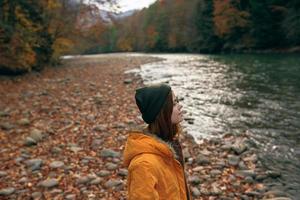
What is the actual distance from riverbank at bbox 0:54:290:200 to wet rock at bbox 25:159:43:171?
1 centimetres

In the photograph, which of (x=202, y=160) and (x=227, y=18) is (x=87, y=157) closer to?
(x=202, y=160)

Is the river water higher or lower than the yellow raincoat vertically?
lower

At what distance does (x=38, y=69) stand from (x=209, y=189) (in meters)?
20.7

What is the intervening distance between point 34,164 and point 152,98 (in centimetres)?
535

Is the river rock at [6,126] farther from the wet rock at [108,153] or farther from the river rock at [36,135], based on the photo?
the wet rock at [108,153]

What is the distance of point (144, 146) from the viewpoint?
2.35m

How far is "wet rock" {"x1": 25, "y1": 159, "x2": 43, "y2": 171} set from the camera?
695 cm

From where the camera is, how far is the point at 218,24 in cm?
5953

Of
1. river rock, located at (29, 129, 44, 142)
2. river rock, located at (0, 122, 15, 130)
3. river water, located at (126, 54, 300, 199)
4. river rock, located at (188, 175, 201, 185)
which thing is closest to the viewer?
river rock, located at (188, 175, 201, 185)

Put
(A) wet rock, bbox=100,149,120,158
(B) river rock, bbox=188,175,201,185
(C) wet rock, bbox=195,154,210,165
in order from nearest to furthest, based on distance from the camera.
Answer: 1. (B) river rock, bbox=188,175,201,185
2. (C) wet rock, bbox=195,154,210,165
3. (A) wet rock, bbox=100,149,120,158

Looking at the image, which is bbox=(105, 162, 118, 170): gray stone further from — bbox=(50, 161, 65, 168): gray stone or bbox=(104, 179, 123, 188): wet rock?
bbox=(50, 161, 65, 168): gray stone

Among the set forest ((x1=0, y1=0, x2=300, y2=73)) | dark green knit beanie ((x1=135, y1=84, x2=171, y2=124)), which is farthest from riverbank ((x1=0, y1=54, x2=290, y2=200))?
forest ((x1=0, y1=0, x2=300, y2=73))

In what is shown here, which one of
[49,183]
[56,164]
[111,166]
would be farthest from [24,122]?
[49,183]

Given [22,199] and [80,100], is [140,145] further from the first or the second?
[80,100]
